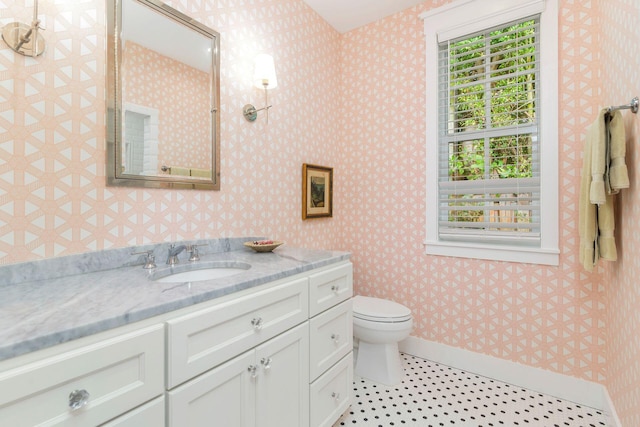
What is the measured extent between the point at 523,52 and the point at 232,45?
1.89 m

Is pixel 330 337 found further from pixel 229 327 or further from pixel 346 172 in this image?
pixel 346 172

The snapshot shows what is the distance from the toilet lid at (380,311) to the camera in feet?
6.33

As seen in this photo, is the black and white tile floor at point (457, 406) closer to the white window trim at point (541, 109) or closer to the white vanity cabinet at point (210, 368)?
the white vanity cabinet at point (210, 368)

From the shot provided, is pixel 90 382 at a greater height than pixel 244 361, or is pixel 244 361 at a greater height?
pixel 90 382

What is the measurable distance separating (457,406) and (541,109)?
1878 mm

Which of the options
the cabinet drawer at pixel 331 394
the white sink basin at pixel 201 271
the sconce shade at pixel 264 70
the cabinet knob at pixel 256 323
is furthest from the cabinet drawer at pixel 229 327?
the sconce shade at pixel 264 70

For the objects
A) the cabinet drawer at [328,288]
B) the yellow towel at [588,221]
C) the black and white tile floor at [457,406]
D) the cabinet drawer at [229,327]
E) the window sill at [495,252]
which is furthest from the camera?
the window sill at [495,252]

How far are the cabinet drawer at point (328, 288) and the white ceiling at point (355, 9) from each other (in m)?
2.01

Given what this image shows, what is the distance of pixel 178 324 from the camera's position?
32.8 inches

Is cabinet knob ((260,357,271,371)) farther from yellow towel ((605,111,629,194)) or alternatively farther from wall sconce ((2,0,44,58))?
yellow towel ((605,111,629,194))

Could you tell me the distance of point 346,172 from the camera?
268 centimetres

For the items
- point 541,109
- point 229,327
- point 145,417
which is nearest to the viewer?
point 145,417

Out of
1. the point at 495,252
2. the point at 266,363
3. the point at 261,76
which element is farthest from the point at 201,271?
the point at 495,252

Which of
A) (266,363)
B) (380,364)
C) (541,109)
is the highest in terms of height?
(541,109)
